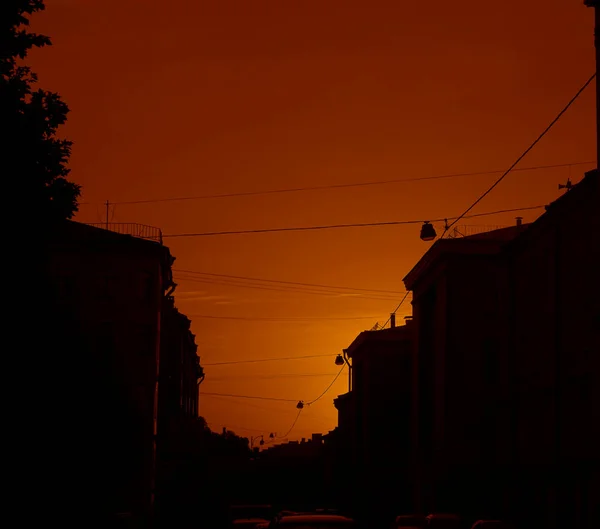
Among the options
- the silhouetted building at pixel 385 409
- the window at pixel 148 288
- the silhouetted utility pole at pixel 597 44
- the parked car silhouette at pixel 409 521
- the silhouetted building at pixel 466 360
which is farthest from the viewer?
the silhouetted building at pixel 385 409

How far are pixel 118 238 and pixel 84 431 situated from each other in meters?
35.8

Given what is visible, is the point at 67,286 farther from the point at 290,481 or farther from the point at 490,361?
the point at 290,481

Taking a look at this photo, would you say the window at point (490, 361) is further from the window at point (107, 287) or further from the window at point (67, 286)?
the window at point (67, 286)

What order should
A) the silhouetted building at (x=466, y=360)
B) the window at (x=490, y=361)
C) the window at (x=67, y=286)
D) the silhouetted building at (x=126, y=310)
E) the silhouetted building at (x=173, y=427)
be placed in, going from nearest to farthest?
the silhouetted building at (x=466, y=360) → the window at (x=490, y=361) → the silhouetted building at (x=126, y=310) → the window at (x=67, y=286) → the silhouetted building at (x=173, y=427)

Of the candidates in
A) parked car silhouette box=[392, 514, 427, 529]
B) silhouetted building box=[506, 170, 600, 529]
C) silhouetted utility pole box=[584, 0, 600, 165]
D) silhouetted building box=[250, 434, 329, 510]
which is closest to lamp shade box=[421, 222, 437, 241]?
silhouetted building box=[506, 170, 600, 529]

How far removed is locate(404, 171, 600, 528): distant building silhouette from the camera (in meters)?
35.9

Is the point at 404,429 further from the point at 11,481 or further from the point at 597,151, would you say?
the point at 11,481

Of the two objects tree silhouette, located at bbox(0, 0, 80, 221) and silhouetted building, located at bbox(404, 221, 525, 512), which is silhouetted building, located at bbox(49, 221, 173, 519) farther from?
tree silhouette, located at bbox(0, 0, 80, 221)

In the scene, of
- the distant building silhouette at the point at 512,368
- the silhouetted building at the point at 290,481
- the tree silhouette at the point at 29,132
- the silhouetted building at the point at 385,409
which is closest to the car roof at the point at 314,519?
the tree silhouette at the point at 29,132

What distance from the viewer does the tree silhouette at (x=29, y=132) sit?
18031 mm

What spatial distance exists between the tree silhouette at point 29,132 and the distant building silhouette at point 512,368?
1604 cm

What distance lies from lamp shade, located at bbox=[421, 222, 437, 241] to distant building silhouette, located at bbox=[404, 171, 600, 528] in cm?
480

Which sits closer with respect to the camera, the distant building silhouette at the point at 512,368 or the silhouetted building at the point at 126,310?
the distant building silhouette at the point at 512,368

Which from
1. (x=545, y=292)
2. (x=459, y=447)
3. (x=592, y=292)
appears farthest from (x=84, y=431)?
(x=459, y=447)
